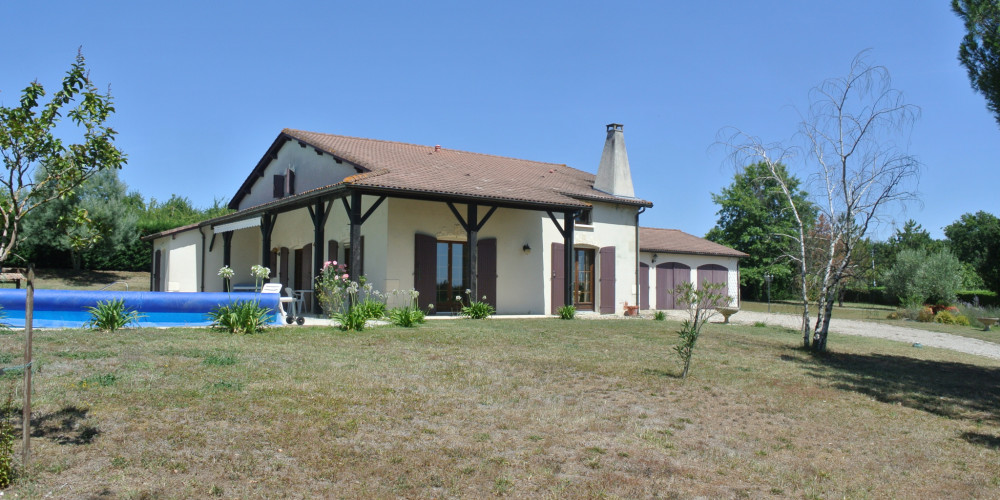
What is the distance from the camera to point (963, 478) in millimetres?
4715

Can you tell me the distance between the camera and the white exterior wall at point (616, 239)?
18312 mm

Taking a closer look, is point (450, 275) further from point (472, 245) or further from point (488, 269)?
point (472, 245)

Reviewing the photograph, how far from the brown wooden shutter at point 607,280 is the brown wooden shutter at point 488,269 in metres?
3.65

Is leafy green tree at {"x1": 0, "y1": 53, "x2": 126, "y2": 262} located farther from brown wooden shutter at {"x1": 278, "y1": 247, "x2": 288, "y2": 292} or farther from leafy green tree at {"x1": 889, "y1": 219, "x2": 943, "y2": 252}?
leafy green tree at {"x1": 889, "y1": 219, "x2": 943, "y2": 252}

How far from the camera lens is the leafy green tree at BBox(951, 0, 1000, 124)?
30.5 ft

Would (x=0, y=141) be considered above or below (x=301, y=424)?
above

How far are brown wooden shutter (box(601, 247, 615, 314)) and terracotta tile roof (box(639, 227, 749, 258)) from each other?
240 inches

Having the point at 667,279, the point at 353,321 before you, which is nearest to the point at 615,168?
the point at 667,279

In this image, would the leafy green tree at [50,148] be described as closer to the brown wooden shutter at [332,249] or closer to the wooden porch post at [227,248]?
the brown wooden shutter at [332,249]

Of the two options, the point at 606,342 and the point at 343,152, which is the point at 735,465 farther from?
the point at 343,152

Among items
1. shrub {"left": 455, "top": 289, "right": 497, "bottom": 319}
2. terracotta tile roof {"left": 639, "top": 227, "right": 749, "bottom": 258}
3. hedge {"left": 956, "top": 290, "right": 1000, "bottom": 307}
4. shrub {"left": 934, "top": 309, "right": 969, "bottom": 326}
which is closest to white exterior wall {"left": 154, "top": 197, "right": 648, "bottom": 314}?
shrub {"left": 455, "top": 289, "right": 497, "bottom": 319}

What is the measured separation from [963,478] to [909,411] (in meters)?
2.30

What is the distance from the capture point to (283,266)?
19844 mm

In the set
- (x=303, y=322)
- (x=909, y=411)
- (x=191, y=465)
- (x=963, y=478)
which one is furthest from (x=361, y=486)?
(x=303, y=322)
